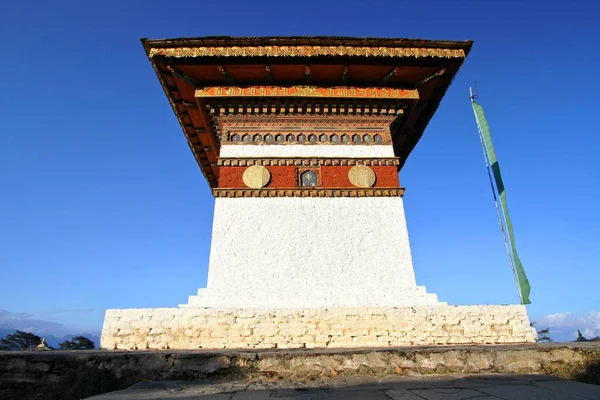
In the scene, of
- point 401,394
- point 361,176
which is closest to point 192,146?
point 361,176

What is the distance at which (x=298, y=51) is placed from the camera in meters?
7.54

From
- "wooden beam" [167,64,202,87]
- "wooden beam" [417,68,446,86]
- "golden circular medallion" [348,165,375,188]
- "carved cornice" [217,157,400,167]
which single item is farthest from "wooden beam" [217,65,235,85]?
"wooden beam" [417,68,446,86]

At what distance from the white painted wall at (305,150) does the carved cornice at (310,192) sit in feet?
3.11

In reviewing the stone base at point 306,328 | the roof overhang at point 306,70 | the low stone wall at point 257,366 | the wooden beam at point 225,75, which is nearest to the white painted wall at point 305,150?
the roof overhang at point 306,70

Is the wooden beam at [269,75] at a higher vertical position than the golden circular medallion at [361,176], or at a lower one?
higher

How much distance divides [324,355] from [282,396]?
1.02 metres

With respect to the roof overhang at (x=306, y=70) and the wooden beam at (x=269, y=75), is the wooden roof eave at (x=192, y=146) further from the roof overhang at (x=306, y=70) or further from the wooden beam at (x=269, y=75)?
the wooden beam at (x=269, y=75)

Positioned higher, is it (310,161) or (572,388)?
(310,161)

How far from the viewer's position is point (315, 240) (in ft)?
23.7

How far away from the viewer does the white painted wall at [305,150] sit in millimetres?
8086

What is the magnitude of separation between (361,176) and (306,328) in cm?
375

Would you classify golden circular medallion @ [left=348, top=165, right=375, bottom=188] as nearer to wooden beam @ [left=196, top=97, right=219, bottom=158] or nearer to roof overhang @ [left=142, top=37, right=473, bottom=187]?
roof overhang @ [left=142, top=37, right=473, bottom=187]

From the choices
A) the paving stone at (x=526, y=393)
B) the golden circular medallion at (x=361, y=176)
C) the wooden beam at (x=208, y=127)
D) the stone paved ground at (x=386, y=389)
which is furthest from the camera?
the wooden beam at (x=208, y=127)

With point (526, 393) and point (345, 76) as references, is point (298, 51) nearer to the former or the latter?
point (345, 76)
